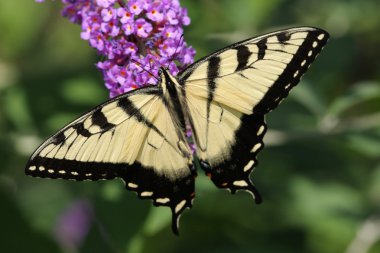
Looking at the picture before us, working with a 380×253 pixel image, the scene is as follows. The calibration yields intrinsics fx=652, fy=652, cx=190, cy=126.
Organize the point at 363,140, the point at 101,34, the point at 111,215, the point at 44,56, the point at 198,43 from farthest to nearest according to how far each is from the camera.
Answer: the point at 44,56, the point at 198,43, the point at 363,140, the point at 111,215, the point at 101,34

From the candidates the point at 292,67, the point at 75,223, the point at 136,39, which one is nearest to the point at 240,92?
the point at 292,67

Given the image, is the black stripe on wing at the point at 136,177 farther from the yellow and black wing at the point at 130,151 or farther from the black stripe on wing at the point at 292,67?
the black stripe on wing at the point at 292,67

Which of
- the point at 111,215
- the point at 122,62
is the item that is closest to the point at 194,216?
the point at 111,215

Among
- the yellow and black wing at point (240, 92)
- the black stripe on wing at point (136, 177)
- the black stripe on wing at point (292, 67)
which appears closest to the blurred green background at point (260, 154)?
the black stripe on wing at point (136, 177)

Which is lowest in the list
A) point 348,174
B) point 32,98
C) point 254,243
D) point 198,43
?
point 254,243

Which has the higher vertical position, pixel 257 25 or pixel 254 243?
pixel 257 25

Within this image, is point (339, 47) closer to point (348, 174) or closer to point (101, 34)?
point (348, 174)
